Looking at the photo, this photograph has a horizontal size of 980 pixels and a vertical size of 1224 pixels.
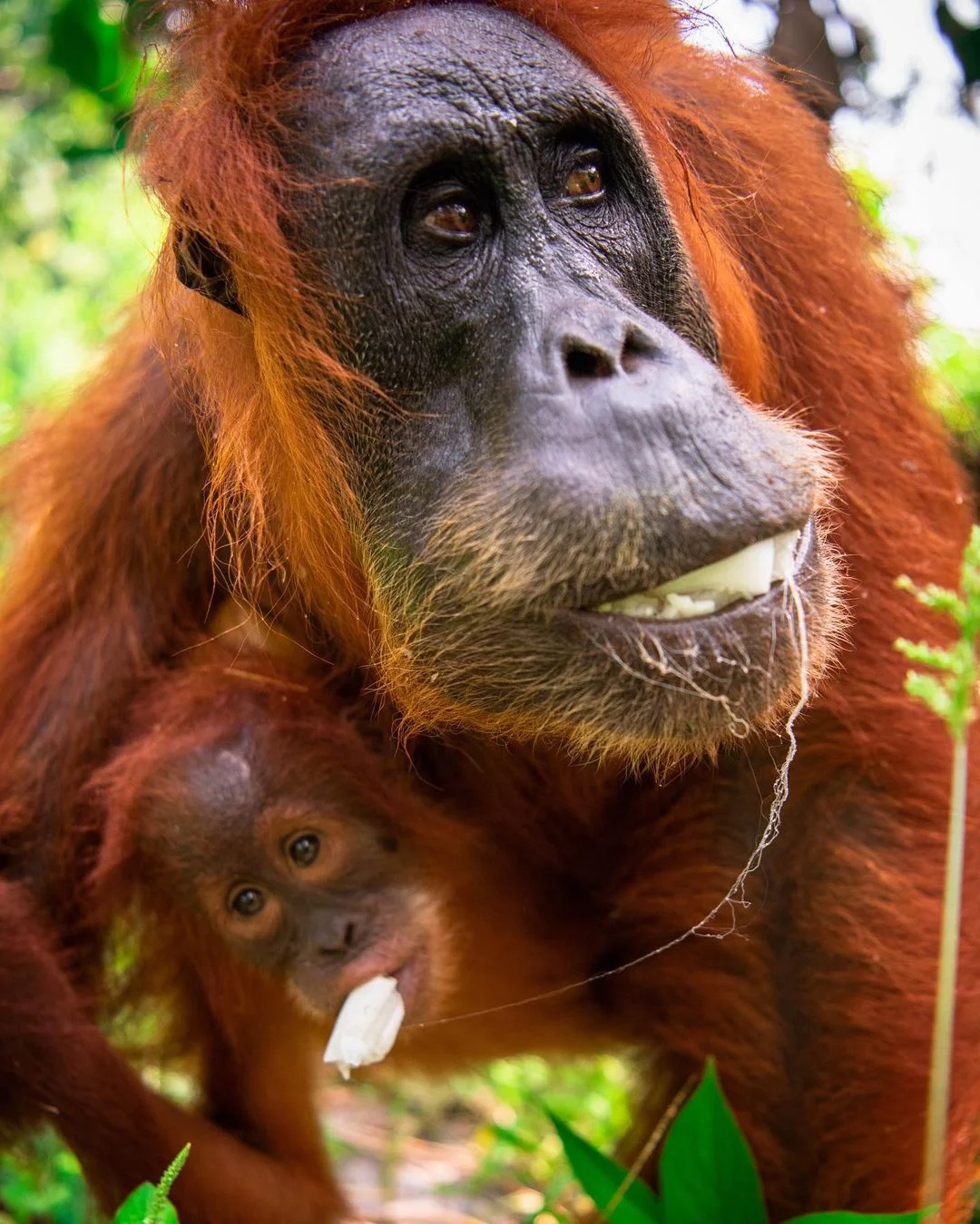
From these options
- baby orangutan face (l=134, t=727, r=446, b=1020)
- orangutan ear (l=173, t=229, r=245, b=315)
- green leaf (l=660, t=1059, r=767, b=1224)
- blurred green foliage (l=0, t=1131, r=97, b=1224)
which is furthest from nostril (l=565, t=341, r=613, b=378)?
blurred green foliage (l=0, t=1131, r=97, b=1224)

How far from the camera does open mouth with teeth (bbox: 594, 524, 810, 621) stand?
193 centimetres

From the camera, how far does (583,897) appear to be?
3115 millimetres

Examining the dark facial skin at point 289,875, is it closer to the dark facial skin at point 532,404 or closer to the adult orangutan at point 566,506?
the adult orangutan at point 566,506

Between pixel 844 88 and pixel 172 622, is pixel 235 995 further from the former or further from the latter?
pixel 844 88

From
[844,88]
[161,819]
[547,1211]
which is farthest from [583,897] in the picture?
[844,88]

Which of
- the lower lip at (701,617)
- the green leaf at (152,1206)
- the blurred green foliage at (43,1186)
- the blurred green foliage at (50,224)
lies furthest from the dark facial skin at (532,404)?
the blurred green foliage at (50,224)

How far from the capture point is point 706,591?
1.95 meters

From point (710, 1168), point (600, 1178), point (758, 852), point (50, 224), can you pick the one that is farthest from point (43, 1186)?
point (50, 224)

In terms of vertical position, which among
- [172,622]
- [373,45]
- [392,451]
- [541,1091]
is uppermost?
[373,45]

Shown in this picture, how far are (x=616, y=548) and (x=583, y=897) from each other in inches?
57.5

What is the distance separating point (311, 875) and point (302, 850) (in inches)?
2.1

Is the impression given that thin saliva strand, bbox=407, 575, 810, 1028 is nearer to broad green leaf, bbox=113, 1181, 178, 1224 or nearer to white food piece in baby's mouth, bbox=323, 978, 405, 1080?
white food piece in baby's mouth, bbox=323, 978, 405, 1080

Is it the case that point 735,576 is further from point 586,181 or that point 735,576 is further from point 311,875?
point 311,875

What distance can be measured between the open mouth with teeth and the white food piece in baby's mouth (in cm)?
117
